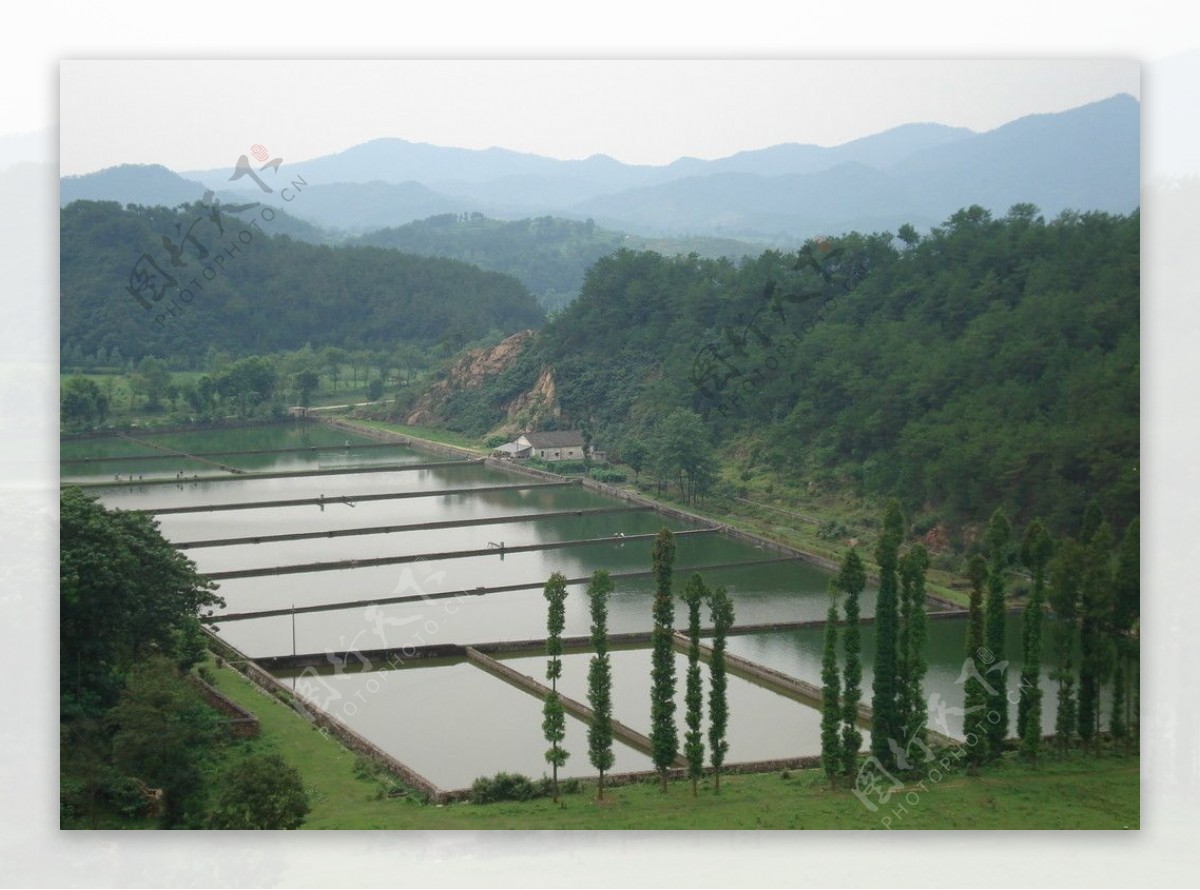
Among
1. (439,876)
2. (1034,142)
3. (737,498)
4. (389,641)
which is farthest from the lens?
(737,498)

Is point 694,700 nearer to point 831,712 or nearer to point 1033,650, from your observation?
point 831,712

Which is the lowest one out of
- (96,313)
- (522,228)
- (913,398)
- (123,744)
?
(123,744)


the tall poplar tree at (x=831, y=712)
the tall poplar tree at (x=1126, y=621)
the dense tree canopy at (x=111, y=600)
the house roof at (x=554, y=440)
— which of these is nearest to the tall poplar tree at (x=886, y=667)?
the tall poplar tree at (x=831, y=712)

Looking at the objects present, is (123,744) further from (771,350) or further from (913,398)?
(771,350)

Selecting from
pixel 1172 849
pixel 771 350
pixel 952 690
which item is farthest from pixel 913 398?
pixel 1172 849

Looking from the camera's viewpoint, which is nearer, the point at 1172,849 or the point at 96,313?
the point at 1172,849

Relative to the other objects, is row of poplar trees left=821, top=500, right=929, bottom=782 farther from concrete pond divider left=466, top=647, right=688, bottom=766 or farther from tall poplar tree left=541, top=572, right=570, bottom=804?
tall poplar tree left=541, top=572, right=570, bottom=804

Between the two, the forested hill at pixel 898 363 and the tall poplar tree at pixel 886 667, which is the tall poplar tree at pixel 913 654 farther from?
the forested hill at pixel 898 363

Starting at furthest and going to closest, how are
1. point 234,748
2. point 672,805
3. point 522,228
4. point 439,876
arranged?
point 522,228, point 234,748, point 672,805, point 439,876
